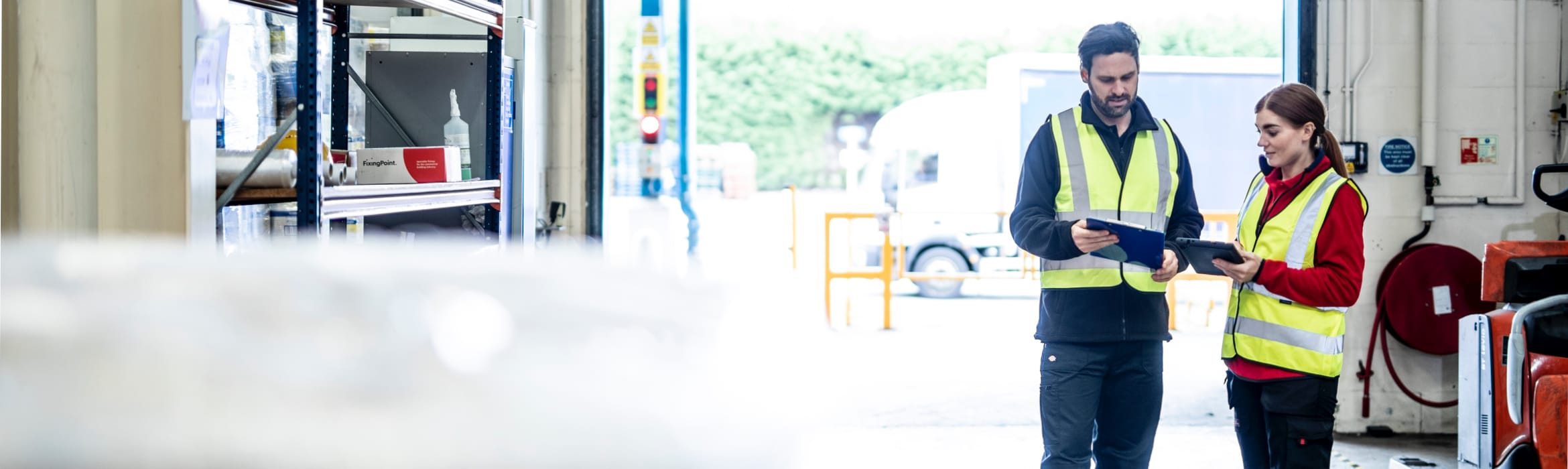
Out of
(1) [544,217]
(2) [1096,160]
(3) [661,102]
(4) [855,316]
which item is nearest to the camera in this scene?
(2) [1096,160]

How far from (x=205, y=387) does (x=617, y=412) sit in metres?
0.19

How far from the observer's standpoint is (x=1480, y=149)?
5020mm

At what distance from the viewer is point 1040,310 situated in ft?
9.70

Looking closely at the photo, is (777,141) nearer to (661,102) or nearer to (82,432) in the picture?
(661,102)

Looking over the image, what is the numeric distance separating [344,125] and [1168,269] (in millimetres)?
2172

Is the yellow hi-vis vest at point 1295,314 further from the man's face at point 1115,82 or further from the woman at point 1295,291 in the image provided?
the man's face at point 1115,82

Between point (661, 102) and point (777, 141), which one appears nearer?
point (661, 102)

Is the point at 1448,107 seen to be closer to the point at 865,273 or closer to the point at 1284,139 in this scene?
the point at 1284,139

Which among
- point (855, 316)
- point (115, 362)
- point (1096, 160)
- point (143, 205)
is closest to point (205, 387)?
point (115, 362)

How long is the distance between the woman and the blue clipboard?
0.78 ft

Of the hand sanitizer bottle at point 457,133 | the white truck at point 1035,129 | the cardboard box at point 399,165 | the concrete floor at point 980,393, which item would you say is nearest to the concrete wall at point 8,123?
the cardboard box at point 399,165

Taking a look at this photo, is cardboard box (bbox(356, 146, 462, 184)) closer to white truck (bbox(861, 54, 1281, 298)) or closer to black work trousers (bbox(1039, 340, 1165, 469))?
black work trousers (bbox(1039, 340, 1165, 469))

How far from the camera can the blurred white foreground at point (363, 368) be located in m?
0.49

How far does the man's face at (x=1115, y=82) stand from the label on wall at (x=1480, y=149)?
312cm
